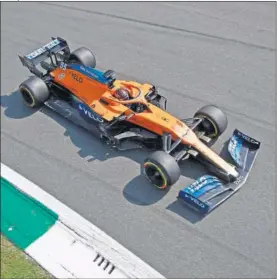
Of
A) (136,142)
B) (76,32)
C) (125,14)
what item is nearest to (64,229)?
(136,142)

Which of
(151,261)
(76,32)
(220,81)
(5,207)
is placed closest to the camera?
(151,261)

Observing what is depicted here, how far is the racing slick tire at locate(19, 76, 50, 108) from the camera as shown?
8.61m

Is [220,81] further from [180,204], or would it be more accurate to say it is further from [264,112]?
[180,204]

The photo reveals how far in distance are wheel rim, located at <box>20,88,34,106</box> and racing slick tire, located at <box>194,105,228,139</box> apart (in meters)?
3.39

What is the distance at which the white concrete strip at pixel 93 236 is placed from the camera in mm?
6352

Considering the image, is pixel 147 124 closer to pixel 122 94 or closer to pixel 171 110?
pixel 122 94

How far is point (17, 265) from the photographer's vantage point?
21.5 ft

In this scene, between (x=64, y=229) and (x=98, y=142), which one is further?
(x=98, y=142)

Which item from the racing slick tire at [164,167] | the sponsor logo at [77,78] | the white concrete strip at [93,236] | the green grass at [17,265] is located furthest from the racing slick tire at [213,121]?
the green grass at [17,265]

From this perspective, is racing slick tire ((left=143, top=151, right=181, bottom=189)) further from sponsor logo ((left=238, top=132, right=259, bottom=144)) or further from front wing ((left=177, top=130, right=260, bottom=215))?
sponsor logo ((left=238, top=132, right=259, bottom=144))

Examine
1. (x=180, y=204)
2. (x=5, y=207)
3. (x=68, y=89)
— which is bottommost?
(x=5, y=207)

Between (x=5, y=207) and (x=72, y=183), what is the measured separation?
120 cm

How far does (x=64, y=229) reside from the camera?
701 centimetres

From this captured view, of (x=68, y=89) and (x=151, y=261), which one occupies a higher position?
(x=68, y=89)
